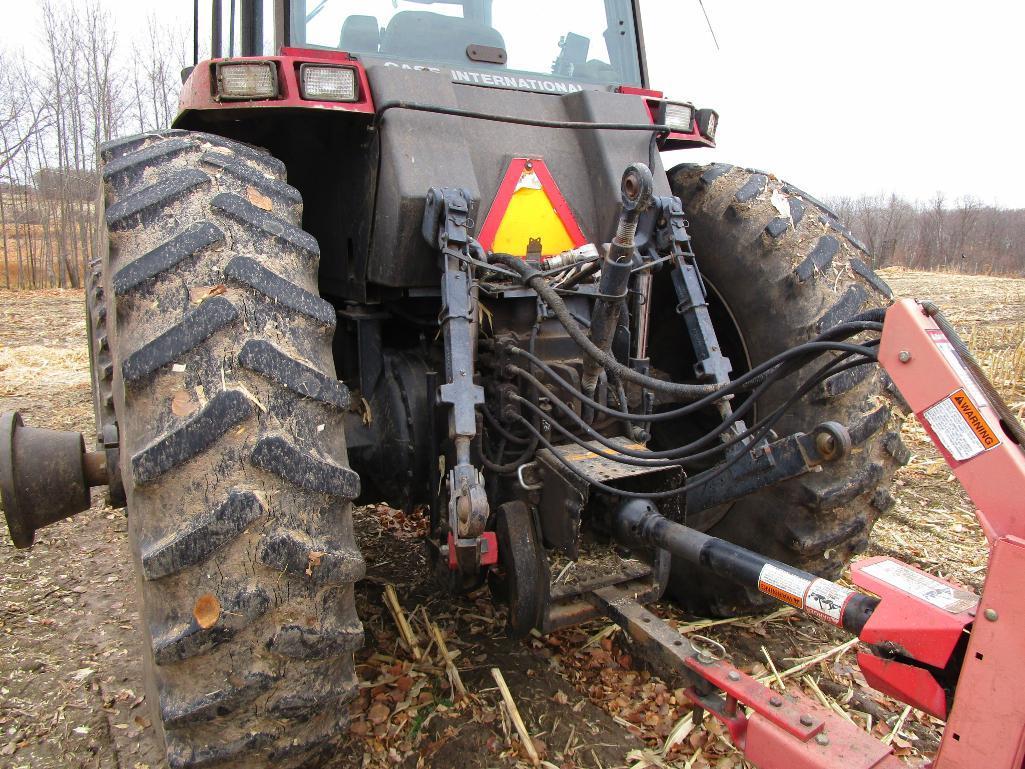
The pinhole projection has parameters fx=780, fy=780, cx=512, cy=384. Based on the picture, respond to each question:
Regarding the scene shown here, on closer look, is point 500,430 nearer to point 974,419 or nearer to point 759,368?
point 759,368

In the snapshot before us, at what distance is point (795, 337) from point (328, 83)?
1838 millimetres

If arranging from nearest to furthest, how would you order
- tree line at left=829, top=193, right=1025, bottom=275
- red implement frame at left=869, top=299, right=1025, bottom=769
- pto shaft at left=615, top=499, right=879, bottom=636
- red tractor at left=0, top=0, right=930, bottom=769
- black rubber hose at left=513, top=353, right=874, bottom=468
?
red implement frame at left=869, top=299, right=1025, bottom=769 → pto shaft at left=615, top=499, right=879, bottom=636 → red tractor at left=0, top=0, right=930, bottom=769 → black rubber hose at left=513, top=353, right=874, bottom=468 → tree line at left=829, top=193, right=1025, bottom=275

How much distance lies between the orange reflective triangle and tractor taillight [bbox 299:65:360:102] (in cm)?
61

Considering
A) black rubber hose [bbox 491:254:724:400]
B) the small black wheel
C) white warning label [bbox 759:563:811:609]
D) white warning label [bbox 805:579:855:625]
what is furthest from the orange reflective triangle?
white warning label [bbox 805:579:855:625]

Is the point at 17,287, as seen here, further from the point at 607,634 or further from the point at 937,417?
the point at 937,417

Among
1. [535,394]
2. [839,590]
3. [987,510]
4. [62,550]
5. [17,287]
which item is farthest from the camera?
[17,287]

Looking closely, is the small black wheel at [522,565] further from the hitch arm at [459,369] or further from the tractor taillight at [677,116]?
the tractor taillight at [677,116]

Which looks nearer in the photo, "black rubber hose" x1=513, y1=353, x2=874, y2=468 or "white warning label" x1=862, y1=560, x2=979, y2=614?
"white warning label" x1=862, y1=560, x2=979, y2=614

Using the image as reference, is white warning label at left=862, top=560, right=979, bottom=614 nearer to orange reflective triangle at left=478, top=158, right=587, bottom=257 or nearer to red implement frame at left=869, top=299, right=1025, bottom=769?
red implement frame at left=869, top=299, right=1025, bottom=769

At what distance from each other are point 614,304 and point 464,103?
3.44ft

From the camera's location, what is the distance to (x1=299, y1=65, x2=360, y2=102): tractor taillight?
248 cm

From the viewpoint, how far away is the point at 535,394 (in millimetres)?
2572

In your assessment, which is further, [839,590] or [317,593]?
[317,593]

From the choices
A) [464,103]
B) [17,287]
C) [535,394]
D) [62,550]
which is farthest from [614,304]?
[17,287]
